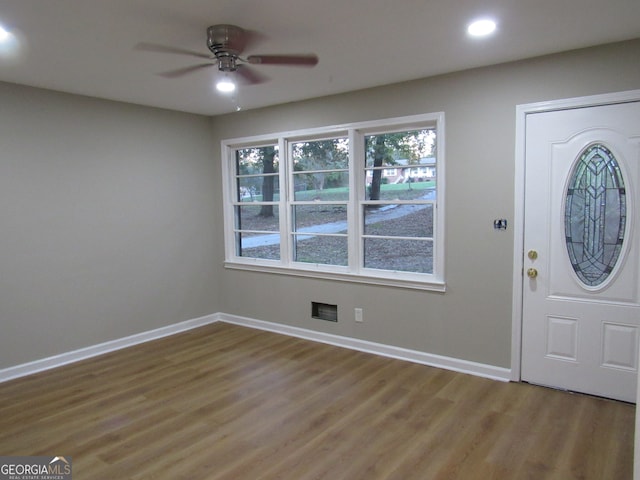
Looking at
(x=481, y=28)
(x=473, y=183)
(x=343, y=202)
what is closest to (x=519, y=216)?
(x=473, y=183)

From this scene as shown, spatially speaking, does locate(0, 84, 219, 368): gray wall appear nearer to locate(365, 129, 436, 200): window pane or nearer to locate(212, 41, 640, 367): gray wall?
locate(212, 41, 640, 367): gray wall

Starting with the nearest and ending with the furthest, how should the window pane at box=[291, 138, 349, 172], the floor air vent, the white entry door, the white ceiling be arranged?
the white ceiling → the white entry door → the window pane at box=[291, 138, 349, 172] → the floor air vent

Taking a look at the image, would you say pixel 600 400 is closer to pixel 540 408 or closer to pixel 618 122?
pixel 540 408

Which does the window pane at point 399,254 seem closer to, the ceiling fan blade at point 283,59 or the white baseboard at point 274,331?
the white baseboard at point 274,331

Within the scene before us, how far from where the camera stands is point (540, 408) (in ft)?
10.1

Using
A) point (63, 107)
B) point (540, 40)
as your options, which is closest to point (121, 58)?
point (63, 107)

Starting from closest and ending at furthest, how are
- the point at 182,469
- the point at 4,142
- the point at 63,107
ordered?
the point at 182,469 < the point at 4,142 < the point at 63,107

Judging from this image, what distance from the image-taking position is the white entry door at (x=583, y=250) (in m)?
3.02

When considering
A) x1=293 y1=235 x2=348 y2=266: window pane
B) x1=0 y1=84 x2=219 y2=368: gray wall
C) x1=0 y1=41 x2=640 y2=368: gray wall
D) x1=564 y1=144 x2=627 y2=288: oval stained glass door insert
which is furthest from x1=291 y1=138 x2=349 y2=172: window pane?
x1=564 y1=144 x2=627 y2=288: oval stained glass door insert

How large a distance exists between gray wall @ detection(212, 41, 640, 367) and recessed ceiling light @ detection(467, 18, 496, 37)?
75 centimetres

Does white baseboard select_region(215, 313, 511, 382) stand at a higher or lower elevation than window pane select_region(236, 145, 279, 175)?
lower

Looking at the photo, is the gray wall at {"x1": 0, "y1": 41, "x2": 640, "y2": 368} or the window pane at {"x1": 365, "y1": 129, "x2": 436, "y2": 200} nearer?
the gray wall at {"x1": 0, "y1": 41, "x2": 640, "y2": 368}

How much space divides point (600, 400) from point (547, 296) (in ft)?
2.59

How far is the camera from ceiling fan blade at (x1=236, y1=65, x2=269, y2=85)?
2.88 meters
